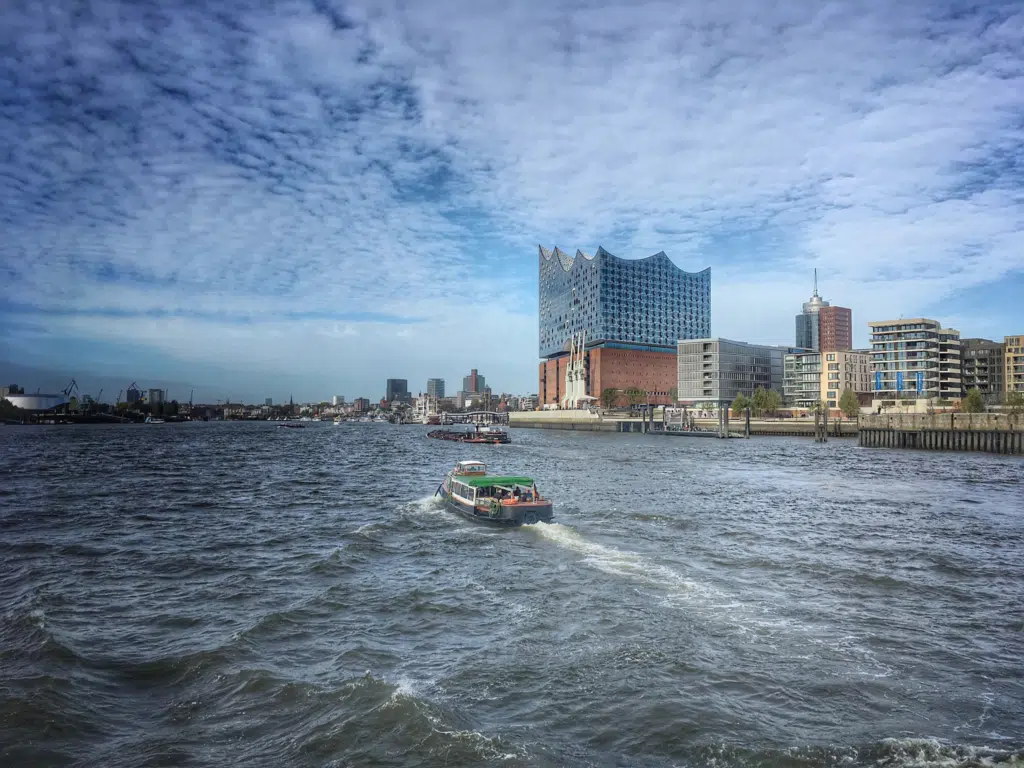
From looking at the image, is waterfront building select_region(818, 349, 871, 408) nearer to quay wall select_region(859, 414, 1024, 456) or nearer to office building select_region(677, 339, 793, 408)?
office building select_region(677, 339, 793, 408)

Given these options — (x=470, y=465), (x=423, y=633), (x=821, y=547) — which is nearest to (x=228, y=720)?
(x=423, y=633)

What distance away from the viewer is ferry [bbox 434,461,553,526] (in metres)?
31.3

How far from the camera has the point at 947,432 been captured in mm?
87625

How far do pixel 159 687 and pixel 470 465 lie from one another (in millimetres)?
27751

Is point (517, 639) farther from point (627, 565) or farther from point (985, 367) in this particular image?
point (985, 367)

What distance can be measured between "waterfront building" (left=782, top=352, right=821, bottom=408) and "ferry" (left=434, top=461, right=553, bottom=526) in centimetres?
→ 15860

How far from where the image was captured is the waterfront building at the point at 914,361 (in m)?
152

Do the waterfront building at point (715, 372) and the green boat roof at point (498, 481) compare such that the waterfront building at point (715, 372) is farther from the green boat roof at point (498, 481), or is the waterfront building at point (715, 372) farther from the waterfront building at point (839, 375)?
the green boat roof at point (498, 481)

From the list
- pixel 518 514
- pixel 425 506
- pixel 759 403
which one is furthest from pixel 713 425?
pixel 518 514

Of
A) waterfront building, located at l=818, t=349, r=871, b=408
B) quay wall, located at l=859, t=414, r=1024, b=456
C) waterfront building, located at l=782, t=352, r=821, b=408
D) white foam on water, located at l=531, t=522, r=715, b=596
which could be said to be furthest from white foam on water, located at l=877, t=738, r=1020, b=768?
waterfront building, located at l=782, t=352, r=821, b=408

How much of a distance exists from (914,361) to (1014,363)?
2582 centimetres

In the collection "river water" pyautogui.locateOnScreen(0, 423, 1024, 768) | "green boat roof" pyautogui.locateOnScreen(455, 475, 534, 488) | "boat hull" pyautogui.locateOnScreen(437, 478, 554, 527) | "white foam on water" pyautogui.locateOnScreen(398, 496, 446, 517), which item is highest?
"green boat roof" pyautogui.locateOnScreen(455, 475, 534, 488)

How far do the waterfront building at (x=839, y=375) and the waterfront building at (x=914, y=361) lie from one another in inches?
422

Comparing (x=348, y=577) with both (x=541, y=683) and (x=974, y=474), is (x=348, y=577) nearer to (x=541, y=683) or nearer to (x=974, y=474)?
(x=541, y=683)
